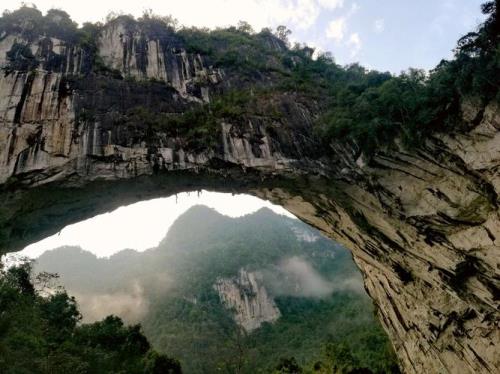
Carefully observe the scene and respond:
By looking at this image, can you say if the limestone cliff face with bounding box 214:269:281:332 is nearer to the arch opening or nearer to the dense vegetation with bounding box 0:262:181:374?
the arch opening

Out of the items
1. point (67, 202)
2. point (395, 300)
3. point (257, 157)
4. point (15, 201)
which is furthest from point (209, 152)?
point (395, 300)

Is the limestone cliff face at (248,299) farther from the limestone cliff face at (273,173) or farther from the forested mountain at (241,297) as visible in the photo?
the limestone cliff face at (273,173)

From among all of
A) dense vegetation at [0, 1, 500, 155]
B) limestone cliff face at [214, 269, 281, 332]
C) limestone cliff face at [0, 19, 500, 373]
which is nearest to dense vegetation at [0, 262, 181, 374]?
limestone cliff face at [0, 19, 500, 373]

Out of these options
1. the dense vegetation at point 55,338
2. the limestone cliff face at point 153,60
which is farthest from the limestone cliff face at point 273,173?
the dense vegetation at point 55,338

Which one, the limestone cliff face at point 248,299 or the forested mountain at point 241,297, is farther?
the limestone cliff face at point 248,299

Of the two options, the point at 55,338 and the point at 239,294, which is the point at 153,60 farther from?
the point at 239,294

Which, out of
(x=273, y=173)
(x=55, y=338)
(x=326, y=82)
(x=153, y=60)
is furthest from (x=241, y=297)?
(x=273, y=173)
